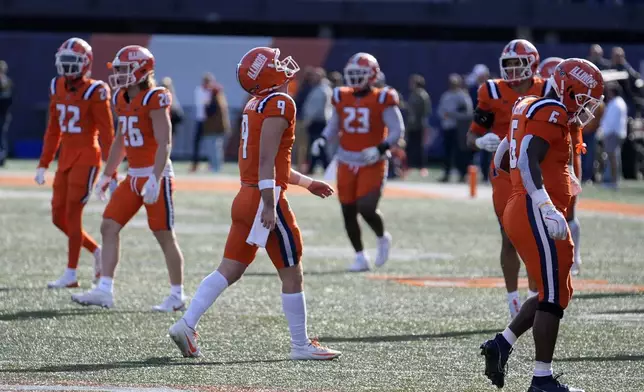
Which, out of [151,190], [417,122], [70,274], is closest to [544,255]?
[151,190]

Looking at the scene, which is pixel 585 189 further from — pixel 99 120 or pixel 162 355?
pixel 162 355

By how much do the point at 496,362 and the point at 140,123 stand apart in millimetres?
3426

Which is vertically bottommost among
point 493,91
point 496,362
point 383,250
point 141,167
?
point 383,250

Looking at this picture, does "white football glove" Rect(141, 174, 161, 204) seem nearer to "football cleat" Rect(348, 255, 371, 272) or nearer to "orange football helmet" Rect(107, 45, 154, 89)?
"orange football helmet" Rect(107, 45, 154, 89)

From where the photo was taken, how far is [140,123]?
9.01 meters

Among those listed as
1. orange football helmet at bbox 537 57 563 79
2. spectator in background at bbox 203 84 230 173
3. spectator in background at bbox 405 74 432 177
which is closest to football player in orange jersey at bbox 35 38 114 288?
orange football helmet at bbox 537 57 563 79

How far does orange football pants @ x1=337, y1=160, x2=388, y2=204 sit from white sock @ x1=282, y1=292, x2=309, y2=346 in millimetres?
4722

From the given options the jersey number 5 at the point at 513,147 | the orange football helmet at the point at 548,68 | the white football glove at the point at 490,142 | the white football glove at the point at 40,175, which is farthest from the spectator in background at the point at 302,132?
the jersey number 5 at the point at 513,147

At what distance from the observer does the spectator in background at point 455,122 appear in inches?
957

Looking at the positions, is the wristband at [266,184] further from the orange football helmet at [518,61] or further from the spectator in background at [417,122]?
the spectator in background at [417,122]

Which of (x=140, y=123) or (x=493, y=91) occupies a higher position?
(x=493, y=91)

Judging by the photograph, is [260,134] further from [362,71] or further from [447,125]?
[447,125]

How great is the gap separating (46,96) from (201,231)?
15.1m

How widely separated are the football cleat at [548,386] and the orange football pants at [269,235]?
157 cm
